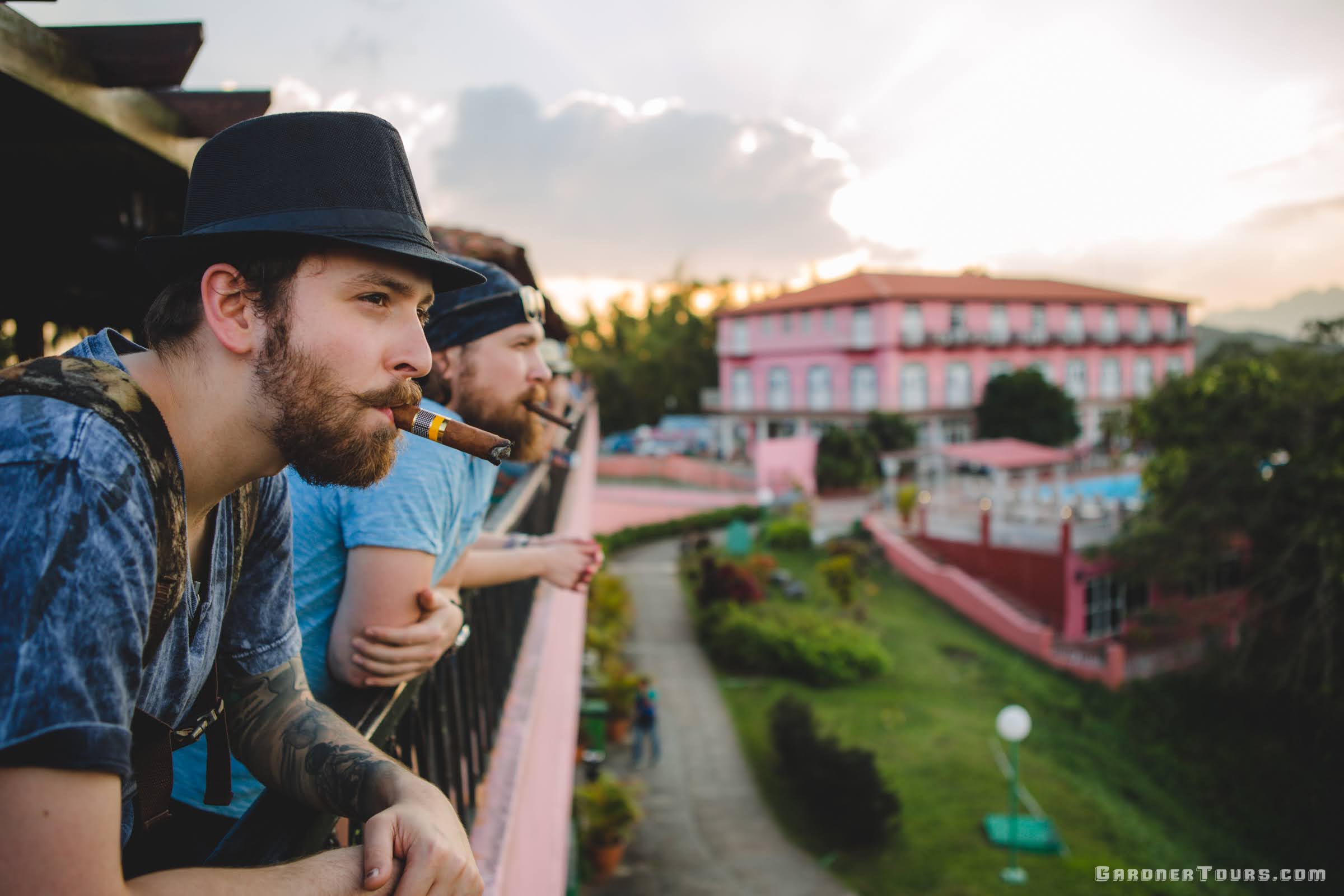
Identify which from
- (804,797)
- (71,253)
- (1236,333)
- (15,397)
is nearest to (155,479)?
(15,397)

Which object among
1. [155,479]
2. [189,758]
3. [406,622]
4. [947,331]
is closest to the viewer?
[155,479]

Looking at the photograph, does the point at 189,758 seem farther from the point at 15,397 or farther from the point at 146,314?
the point at 15,397

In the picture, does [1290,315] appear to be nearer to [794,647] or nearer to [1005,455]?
[1005,455]

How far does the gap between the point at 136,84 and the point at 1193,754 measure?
61.9 ft

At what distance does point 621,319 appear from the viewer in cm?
5225

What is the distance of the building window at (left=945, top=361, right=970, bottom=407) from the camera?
121 feet

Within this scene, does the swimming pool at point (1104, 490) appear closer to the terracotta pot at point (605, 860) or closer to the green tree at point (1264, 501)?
the green tree at point (1264, 501)

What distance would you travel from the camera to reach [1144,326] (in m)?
41.9

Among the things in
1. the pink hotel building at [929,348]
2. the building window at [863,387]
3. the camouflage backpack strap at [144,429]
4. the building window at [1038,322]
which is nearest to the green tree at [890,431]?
the pink hotel building at [929,348]

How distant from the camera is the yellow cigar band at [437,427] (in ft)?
4.44

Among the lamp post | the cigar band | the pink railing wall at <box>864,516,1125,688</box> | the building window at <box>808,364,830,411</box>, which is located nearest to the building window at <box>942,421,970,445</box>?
the building window at <box>808,364,830,411</box>

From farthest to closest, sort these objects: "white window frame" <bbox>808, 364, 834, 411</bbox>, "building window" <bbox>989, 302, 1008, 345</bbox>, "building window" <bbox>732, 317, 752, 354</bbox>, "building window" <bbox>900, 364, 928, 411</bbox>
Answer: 1. "building window" <bbox>732, 317, 752, 354</bbox>
2. "building window" <bbox>989, 302, 1008, 345</bbox>
3. "white window frame" <bbox>808, 364, 834, 411</bbox>
4. "building window" <bbox>900, 364, 928, 411</bbox>

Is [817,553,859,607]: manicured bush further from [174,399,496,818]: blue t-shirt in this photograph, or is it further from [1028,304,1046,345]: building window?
[1028,304,1046,345]: building window

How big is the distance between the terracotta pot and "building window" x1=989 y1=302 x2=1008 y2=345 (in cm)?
3232
